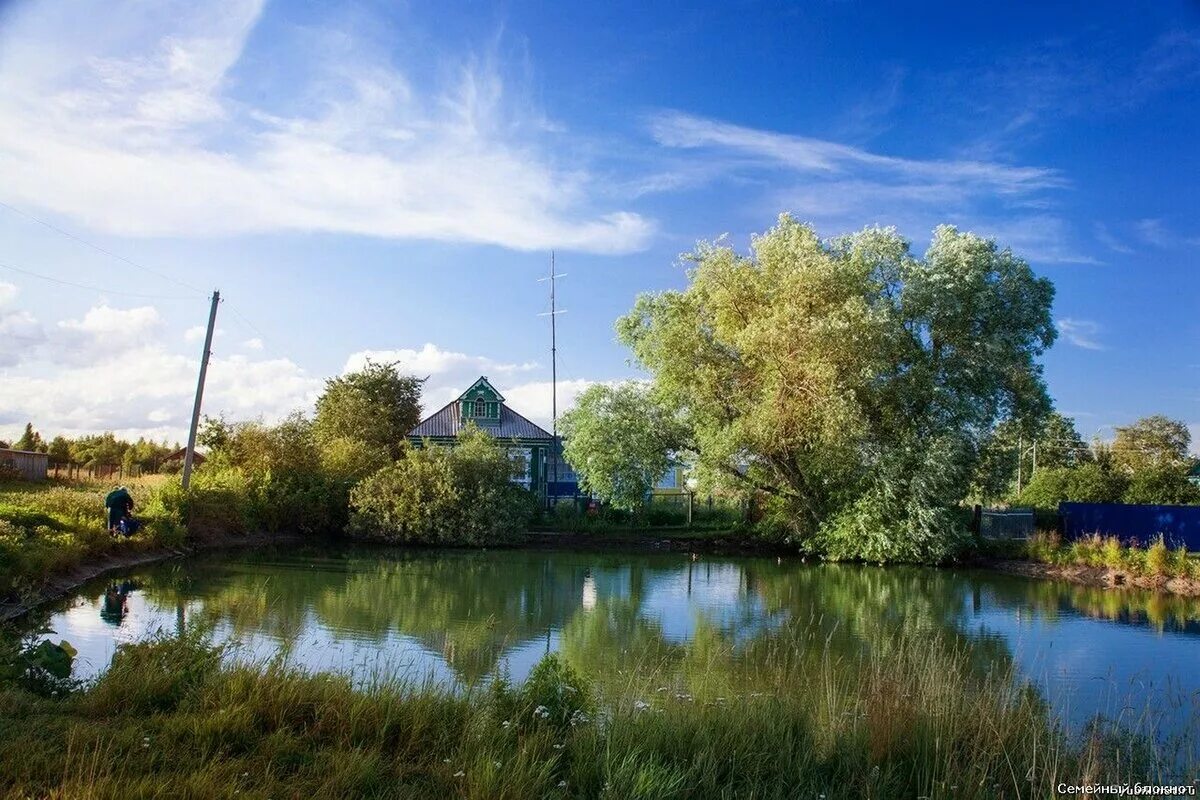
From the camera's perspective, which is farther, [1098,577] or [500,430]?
[500,430]

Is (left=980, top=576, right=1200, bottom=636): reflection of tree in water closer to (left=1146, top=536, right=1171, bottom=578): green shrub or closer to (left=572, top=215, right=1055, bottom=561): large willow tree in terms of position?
(left=1146, top=536, right=1171, bottom=578): green shrub

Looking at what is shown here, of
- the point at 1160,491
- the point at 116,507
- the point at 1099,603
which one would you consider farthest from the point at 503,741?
the point at 1160,491

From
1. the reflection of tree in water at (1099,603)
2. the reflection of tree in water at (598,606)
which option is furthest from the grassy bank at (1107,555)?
the reflection of tree in water at (598,606)

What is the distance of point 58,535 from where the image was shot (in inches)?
685

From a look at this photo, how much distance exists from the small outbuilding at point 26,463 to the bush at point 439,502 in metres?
14.8

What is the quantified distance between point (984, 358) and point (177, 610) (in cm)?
2504

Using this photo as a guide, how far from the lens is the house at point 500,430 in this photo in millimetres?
39312

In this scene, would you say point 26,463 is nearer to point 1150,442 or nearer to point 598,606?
point 598,606

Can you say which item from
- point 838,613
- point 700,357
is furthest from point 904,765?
point 700,357

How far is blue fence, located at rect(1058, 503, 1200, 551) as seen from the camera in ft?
96.3

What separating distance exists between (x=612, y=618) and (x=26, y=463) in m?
34.2

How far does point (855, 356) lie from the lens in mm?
27828

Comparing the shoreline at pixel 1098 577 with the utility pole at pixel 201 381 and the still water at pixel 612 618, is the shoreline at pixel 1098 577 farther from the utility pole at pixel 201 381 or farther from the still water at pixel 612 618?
the utility pole at pixel 201 381

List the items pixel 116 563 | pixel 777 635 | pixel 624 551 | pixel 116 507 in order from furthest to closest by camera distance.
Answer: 1. pixel 624 551
2. pixel 116 507
3. pixel 116 563
4. pixel 777 635
